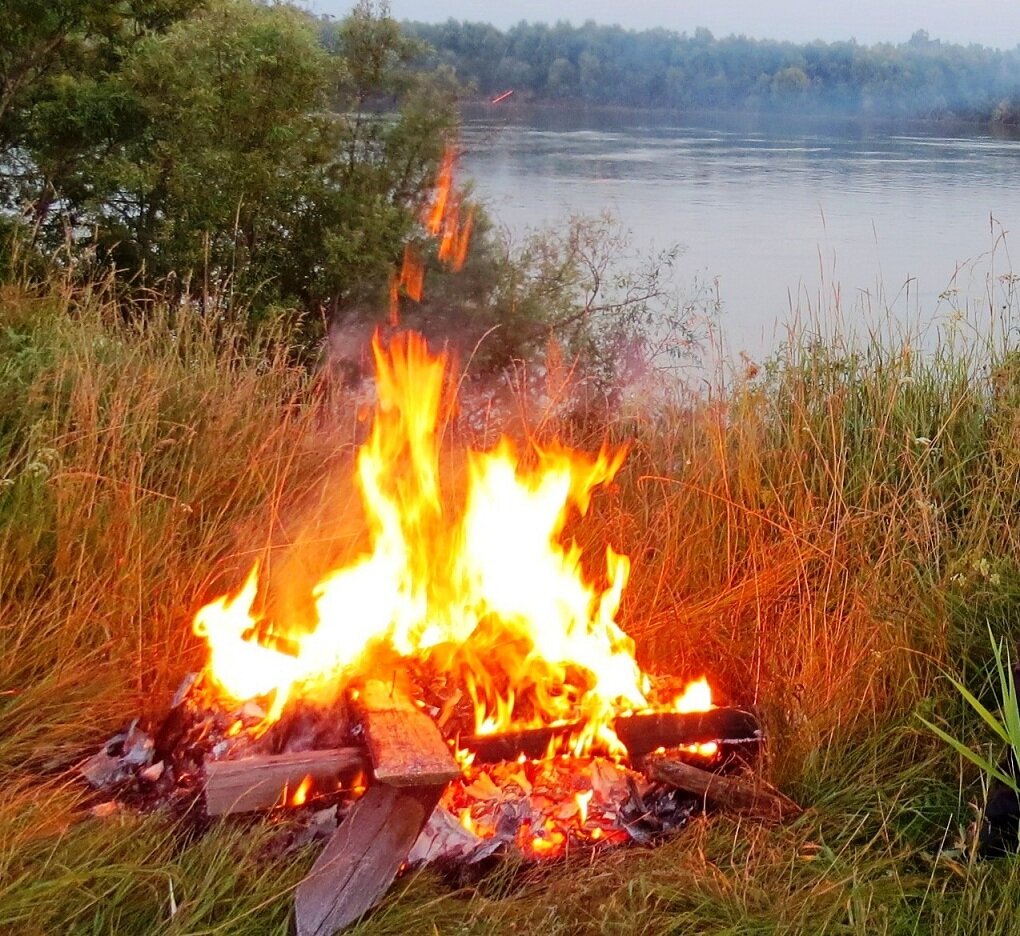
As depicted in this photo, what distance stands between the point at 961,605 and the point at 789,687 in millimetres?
576

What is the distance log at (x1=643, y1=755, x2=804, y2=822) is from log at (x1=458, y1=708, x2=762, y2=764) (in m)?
0.07

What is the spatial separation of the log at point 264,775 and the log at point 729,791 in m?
0.75

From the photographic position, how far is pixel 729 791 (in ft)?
7.50

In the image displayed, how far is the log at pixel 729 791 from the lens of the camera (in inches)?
88.8

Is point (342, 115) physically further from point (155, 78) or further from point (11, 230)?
point (11, 230)

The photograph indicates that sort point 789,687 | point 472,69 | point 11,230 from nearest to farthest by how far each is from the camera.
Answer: point 789,687 < point 11,230 < point 472,69

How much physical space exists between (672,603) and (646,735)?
1.98ft

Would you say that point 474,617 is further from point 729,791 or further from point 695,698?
point 729,791

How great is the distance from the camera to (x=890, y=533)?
2.90 m

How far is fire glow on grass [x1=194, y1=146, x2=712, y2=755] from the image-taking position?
7.98ft

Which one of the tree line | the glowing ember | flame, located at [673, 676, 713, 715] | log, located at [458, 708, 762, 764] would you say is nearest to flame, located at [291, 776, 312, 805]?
the glowing ember

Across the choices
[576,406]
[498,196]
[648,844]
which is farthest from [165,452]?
[498,196]

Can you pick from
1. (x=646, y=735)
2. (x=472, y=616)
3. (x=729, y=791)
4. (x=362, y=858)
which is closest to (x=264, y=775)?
(x=362, y=858)

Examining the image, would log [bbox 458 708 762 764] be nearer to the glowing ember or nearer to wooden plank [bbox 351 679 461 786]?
wooden plank [bbox 351 679 461 786]
